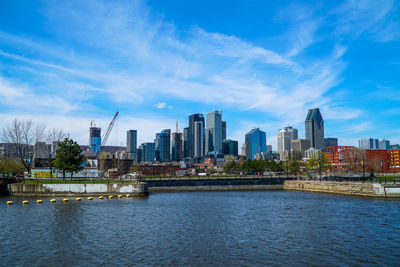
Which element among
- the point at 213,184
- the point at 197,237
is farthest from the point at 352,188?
the point at 197,237

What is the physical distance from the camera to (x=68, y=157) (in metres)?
68.6

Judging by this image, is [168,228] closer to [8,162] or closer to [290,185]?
[290,185]

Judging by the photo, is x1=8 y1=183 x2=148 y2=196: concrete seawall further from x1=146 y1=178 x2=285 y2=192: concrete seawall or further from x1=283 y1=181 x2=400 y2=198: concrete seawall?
x1=283 y1=181 x2=400 y2=198: concrete seawall

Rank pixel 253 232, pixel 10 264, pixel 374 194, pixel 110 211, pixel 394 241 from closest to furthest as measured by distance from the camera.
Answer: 1. pixel 10 264
2. pixel 394 241
3. pixel 253 232
4. pixel 110 211
5. pixel 374 194

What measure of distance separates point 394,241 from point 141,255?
72.1 feet

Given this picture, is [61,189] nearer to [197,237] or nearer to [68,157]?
[68,157]

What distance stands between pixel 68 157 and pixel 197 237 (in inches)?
1965

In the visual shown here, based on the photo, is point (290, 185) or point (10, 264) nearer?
point (10, 264)

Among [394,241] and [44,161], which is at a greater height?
[44,161]

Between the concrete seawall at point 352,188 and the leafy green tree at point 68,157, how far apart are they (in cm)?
6048

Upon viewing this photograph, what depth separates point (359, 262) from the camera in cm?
2125

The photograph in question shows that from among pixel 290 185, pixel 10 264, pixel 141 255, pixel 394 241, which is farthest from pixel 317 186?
pixel 10 264

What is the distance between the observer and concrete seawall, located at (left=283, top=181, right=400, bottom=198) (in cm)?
5891

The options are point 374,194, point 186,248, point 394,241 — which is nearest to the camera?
point 186,248
